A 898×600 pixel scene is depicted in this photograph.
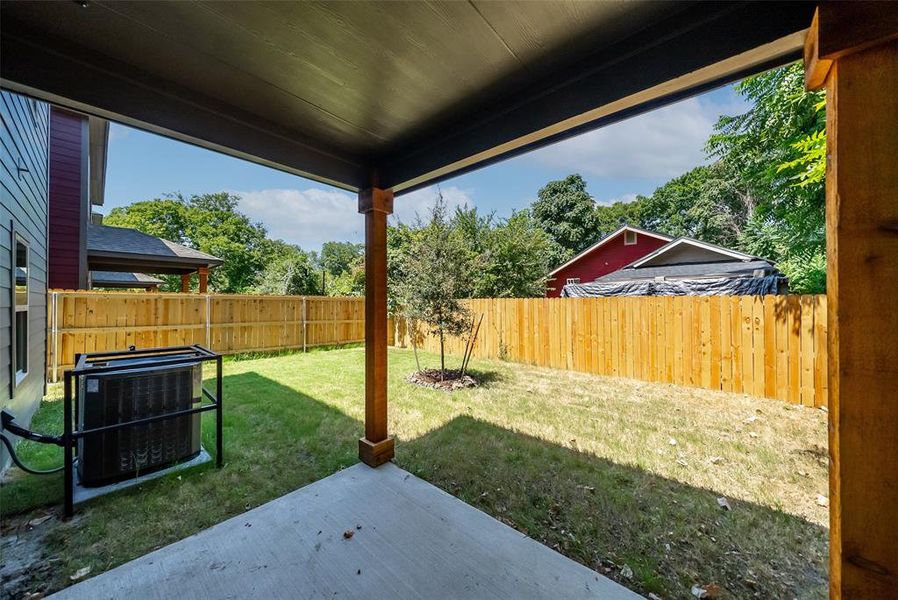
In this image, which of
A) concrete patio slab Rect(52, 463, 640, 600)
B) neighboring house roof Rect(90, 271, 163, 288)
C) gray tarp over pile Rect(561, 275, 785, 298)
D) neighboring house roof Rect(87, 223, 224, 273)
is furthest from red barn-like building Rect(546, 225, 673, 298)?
neighboring house roof Rect(90, 271, 163, 288)

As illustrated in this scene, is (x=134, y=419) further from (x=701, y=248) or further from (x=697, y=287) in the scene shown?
(x=701, y=248)

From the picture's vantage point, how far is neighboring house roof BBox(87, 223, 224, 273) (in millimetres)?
7364

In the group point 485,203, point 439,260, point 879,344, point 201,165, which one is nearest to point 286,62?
point 879,344

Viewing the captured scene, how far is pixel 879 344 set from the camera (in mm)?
958

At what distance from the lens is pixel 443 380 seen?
5848 millimetres

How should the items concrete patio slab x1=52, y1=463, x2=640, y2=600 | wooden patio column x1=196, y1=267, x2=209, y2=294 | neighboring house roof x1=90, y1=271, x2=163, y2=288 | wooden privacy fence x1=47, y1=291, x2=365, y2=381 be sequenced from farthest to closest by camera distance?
neighboring house roof x1=90, y1=271, x2=163, y2=288 → wooden patio column x1=196, y1=267, x2=209, y2=294 → wooden privacy fence x1=47, y1=291, x2=365, y2=381 → concrete patio slab x1=52, y1=463, x2=640, y2=600

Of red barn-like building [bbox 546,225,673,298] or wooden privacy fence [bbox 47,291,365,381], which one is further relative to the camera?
red barn-like building [bbox 546,225,673,298]

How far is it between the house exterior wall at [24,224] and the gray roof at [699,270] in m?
11.6

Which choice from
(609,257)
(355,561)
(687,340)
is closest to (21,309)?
(355,561)

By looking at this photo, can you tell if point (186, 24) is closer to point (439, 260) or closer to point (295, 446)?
point (295, 446)

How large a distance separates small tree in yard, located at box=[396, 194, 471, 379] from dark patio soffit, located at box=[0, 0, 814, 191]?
140 inches

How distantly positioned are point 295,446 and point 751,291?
846cm

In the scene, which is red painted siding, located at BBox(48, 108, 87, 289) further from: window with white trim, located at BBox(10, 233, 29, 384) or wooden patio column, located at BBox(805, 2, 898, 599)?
wooden patio column, located at BBox(805, 2, 898, 599)

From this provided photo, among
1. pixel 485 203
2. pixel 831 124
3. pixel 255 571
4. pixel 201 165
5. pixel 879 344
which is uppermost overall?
pixel 201 165
